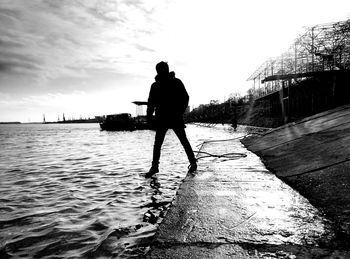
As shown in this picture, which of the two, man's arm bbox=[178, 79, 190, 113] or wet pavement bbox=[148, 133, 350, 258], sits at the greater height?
man's arm bbox=[178, 79, 190, 113]

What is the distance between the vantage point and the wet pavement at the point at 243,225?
5.08 feet

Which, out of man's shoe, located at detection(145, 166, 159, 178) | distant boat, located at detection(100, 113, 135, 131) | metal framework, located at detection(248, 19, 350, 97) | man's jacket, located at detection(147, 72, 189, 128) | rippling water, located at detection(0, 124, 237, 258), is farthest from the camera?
distant boat, located at detection(100, 113, 135, 131)

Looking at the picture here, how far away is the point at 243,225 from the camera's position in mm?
1950

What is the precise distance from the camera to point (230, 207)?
7.82 feet

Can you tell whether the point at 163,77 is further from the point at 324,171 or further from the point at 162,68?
the point at 324,171

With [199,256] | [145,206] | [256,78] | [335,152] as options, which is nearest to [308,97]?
[256,78]

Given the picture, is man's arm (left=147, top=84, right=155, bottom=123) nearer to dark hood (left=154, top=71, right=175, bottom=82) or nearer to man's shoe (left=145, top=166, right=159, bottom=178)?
dark hood (left=154, top=71, right=175, bottom=82)

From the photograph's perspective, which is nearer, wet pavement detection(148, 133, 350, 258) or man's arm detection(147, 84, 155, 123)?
wet pavement detection(148, 133, 350, 258)

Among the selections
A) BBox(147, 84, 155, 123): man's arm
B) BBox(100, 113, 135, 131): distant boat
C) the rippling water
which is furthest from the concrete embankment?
BBox(100, 113, 135, 131): distant boat

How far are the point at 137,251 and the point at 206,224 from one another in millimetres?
620

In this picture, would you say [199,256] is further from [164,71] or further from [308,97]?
[308,97]

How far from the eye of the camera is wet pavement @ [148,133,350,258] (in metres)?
1.55

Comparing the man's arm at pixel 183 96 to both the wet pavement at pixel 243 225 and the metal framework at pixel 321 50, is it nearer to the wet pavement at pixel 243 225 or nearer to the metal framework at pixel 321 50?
the wet pavement at pixel 243 225

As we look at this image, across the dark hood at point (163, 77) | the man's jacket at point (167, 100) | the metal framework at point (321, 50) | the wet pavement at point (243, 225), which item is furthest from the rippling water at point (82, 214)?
the metal framework at point (321, 50)
